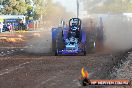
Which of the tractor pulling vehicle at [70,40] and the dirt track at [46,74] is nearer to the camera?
the dirt track at [46,74]

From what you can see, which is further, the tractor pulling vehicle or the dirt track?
the tractor pulling vehicle

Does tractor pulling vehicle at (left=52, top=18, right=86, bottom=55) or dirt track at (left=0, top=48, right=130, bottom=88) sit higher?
tractor pulling vehicle at (left=52, top=18, right=86, bottom=55)

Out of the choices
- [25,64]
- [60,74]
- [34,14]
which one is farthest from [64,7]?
[34,14]

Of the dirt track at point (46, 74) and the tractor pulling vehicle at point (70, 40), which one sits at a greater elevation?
the tractor pulling vehicle at point (70, 40)

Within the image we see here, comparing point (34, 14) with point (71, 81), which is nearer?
point (71, 81)

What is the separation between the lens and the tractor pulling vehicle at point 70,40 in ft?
75.8

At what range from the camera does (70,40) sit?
23531 mm

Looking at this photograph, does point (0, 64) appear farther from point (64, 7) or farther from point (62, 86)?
point (64, 7)

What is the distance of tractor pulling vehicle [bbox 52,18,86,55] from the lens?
75.8 feet

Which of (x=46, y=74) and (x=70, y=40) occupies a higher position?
(x=70, y=40)

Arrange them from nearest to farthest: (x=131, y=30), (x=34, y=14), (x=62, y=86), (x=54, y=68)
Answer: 1. (x=62, y=86)
2. (x=54, y=68)
3. (x=131, y=30)
4. (x=34, y=14)

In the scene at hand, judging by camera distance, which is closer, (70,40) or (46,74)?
(46,74)

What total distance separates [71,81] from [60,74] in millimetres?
1794

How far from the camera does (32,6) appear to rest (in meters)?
108
